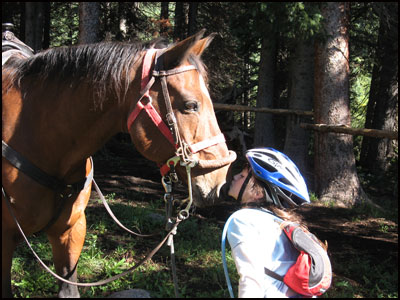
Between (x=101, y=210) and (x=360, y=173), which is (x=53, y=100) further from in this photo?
(x=360, y=173)

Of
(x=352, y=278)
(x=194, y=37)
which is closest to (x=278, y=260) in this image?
(x=194, y=37)

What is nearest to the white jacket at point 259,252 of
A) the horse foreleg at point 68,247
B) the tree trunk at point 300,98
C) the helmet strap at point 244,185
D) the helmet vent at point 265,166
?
the helmet strap at point 244,185

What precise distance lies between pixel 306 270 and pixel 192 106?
Answer: 1034 mm

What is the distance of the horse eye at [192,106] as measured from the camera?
2.09 m

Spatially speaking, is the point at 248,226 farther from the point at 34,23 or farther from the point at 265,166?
the point at 34,23

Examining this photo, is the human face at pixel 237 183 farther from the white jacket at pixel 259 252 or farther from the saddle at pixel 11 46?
the saddle at pixel 11 46

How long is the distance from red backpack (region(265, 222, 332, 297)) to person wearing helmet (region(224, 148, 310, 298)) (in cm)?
5

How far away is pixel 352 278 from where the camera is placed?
3938 millimetres

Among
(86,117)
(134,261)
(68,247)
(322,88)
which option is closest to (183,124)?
(86,117)

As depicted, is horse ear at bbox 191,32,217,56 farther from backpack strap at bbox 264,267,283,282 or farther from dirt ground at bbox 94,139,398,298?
dirt ground at bbox 94,139,398,298

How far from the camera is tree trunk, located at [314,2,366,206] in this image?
6383mm

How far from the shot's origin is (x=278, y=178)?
1.90m

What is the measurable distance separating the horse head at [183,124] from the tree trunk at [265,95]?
22.5 feet

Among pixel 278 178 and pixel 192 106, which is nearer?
pixel 278 178
